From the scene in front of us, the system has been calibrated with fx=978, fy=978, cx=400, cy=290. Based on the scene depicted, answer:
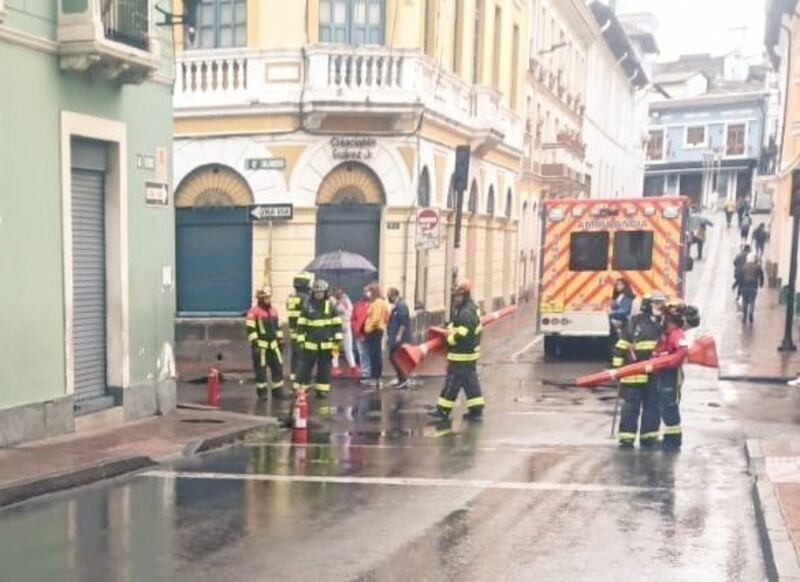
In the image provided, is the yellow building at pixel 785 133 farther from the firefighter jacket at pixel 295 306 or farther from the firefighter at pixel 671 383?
the firefighter at pixel 671 383

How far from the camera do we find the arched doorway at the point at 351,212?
66.6 feet

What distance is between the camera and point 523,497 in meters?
8.28

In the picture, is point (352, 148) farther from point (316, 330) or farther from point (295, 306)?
point (316, 330)

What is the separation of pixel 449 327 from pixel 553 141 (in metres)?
27.0

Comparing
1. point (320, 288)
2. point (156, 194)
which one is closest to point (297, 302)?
point (320, 288)

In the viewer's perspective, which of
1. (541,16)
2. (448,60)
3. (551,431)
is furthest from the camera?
(541,16)

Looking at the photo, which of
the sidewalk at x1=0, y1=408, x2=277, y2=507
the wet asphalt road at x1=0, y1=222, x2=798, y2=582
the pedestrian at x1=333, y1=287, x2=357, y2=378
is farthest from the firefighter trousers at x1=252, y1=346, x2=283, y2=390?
the wet asphalt road at x1=0, y1=222, x2=798, y2=582

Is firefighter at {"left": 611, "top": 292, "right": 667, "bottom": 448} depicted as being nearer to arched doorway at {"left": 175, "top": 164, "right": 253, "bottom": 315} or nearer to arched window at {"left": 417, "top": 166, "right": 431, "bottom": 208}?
arched window at {"left": 417, "top": 166, "right": 431, "bottom": 208}

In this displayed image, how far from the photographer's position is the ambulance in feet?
60.4

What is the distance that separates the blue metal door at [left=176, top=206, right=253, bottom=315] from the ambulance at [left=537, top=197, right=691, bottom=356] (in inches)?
251

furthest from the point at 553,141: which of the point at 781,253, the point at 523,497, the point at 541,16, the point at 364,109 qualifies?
the point at 523,497

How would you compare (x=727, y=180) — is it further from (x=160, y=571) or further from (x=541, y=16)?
(x=160, y=571)

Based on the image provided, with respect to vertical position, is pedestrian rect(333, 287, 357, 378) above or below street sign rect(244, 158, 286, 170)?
below

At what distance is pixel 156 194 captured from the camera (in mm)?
12352
